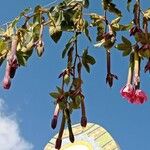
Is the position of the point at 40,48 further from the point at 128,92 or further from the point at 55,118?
the point at 128,92

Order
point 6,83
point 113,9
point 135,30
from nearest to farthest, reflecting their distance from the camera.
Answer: point 6,83 → point 135,30 → point 113,9

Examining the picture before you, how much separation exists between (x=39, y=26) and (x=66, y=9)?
0.48ft

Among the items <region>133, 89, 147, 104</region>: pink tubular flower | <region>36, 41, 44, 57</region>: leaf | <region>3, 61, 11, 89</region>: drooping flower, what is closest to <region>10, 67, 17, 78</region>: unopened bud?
<region>3, 61, 11, 89</region>: drooping flower

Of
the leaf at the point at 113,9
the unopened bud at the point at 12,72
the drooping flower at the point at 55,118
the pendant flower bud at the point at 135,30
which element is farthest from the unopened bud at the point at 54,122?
the leaf at the point at 113,9

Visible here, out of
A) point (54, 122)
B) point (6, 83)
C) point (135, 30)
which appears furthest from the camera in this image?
point (135, 30)

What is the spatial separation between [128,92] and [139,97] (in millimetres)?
56

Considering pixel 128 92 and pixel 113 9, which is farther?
pixel 113 9

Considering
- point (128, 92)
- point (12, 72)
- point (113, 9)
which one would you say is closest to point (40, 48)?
point (12, 72)

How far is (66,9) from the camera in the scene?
2.75m

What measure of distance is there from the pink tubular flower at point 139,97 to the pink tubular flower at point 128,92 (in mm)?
18

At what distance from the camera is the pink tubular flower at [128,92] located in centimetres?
252

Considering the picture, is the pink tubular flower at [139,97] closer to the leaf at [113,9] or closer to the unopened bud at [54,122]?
the unopened bud at [54,122]

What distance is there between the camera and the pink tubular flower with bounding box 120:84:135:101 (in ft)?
8.25

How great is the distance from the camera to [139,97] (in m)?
2.55
